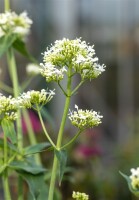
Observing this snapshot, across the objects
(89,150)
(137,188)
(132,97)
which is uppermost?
(132,97)

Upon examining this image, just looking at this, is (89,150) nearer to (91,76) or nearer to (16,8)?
(91,76)

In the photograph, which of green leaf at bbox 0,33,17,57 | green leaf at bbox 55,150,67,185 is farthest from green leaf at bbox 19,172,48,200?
green leaf at bbox 0,33,17,57

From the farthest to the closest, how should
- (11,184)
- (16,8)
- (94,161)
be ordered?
(16,8)
(94,161)
(11,184)

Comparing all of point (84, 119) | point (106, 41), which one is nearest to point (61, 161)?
point (84, 119)

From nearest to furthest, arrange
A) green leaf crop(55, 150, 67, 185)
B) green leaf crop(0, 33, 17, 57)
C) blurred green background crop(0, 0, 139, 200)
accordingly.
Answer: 1. green leaf crop(55, 150, 67, 185)
2. green leaf crop(0, 33, 17, 57)
3. blurred green background crop(0, 0, 139, 200)

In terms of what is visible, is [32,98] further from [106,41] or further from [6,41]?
[106,41]

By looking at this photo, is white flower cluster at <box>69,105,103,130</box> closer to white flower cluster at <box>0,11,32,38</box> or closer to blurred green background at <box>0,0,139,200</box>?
white flower cluster at <box>0,11,32,38</box>

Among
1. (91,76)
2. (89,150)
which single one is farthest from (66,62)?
(89,150)

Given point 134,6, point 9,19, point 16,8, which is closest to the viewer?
point 9,19
